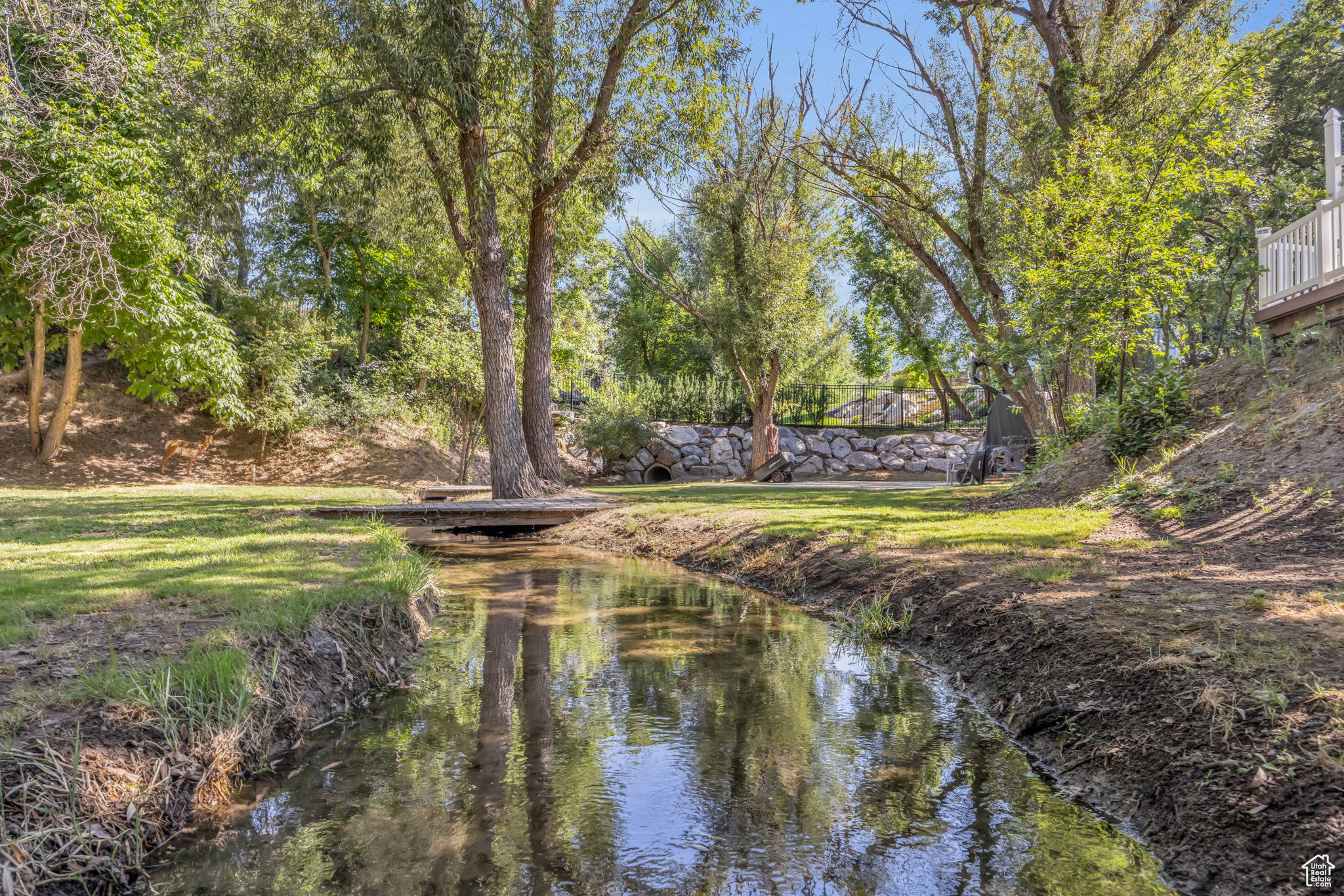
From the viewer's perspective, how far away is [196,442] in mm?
21312

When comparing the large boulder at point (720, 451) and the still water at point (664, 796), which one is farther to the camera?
the large boulder at point (720, 451)

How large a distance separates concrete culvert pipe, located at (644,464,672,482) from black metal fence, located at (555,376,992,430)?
1480mm

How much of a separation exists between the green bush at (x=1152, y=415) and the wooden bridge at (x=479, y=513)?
7191mm

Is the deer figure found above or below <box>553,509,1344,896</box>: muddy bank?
above

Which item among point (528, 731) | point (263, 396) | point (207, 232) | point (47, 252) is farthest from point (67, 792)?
point (263, 396)

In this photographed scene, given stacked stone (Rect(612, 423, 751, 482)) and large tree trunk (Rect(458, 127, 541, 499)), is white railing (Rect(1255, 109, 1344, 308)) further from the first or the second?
stacked stone (Rect(612, 423, 751, 482))

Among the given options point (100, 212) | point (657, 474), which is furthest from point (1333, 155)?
point (100, 212)

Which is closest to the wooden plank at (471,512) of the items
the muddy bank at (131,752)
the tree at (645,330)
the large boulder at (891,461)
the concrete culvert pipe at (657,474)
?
the muddy bank at (131,752)

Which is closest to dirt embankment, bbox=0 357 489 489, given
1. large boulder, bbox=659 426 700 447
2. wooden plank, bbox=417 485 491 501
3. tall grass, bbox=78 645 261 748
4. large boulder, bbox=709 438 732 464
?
wooden plank, bbox=417 485 491 501

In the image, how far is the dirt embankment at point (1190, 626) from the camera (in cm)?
249

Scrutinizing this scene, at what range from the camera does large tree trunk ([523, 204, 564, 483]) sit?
14.3 m

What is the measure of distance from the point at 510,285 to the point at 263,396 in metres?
8.12

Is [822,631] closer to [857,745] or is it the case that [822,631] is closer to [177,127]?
[857,745]

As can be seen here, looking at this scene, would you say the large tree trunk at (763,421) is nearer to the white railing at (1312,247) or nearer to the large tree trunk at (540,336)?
the large tree trunk at (540,336)
